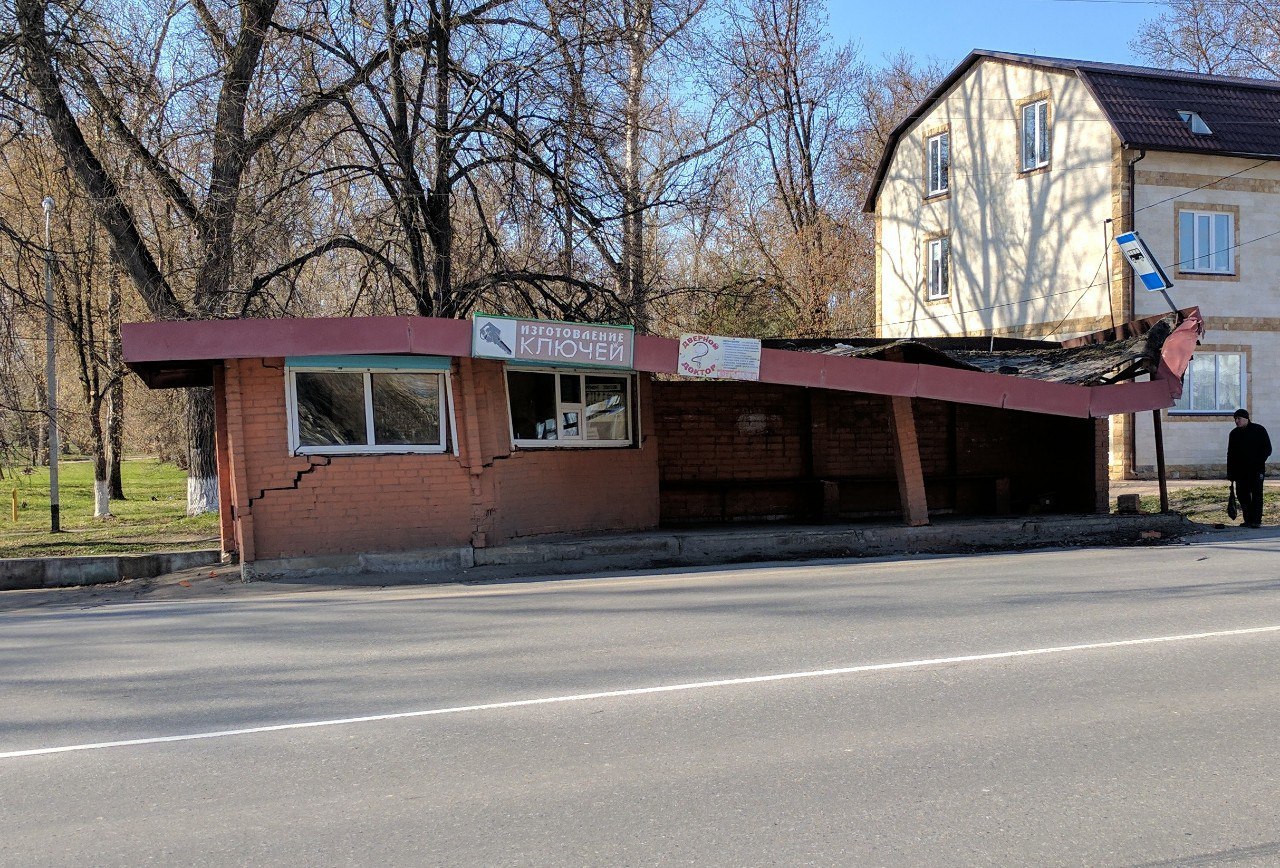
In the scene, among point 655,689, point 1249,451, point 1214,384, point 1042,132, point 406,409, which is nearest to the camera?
point 655,689

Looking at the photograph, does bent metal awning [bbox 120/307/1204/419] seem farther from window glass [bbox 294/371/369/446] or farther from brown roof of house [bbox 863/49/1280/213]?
brown roof of house [bbox 863/49/1280/213]

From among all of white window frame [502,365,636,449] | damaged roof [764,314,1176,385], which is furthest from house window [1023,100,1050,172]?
white window frame [502,365,636,449]

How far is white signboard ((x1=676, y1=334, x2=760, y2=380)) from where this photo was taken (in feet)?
43.2

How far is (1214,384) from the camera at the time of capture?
2502 centimetres

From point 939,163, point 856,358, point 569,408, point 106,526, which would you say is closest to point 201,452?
point 106,526

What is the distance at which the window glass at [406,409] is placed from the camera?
12.9 meters

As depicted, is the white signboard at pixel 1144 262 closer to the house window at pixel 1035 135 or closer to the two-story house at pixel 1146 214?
the two-story house at pixel 1146 214

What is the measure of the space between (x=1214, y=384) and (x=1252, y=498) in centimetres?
1025

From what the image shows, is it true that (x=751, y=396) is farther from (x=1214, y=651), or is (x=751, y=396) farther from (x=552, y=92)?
(x=1214, y=651)

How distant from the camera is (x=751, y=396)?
17.1 m

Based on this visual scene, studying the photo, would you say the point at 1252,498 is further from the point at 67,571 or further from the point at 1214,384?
the point at 67,571

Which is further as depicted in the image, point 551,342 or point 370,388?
point 370,388

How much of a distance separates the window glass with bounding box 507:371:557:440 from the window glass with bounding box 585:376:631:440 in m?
0.60

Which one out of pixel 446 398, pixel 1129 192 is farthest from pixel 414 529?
pixel 1129 192
